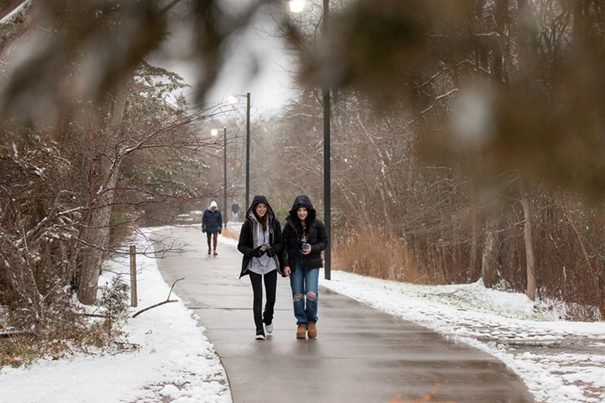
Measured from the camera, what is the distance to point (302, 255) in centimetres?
739

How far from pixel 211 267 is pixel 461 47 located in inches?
577

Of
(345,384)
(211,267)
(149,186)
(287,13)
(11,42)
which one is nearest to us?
(287,13)

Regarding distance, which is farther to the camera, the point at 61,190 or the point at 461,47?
the point at 61,190

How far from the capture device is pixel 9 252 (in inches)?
266

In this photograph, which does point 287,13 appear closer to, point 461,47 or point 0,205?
point 461,47

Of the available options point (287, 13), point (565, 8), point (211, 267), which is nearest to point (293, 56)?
point (287, 13)

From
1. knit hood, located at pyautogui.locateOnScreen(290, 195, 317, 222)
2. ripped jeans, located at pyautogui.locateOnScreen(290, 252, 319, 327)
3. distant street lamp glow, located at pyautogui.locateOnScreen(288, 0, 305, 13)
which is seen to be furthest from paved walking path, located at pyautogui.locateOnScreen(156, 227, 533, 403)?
distant street lamp glow, located at pyautogui.locateOnScreen(288, 0, 305, 13)

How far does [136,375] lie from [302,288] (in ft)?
8.06

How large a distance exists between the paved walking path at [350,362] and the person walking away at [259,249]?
0.46m

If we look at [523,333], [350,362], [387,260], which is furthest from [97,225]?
[387,260]

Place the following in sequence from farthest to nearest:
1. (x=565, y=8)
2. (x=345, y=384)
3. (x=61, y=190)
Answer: (x=61, y=190) → (x=345, y=384) → (x=565, y=8)

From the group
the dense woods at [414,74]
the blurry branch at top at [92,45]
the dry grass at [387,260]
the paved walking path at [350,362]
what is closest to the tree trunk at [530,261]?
the dry grass at [387,260]

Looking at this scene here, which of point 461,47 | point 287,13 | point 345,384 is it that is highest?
point 287,13

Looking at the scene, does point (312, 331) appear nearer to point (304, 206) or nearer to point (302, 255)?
point (302, 255)
